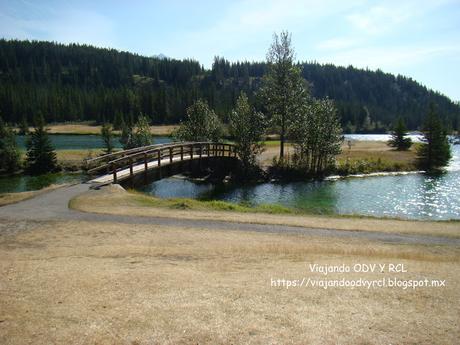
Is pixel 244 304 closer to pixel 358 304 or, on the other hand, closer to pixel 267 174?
pixel 358 304

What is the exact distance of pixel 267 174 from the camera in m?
45.8

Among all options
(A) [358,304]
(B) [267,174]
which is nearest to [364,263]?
(A) [358,304]

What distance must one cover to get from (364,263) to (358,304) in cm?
352

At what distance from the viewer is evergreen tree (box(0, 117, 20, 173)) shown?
51.4 metres

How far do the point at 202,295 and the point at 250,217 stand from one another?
10207mm

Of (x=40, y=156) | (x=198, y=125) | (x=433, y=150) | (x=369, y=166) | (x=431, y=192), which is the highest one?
(x=198, y=125)

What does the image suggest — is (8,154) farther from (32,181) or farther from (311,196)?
(311,196)

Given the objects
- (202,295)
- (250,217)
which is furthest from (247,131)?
(202,295)

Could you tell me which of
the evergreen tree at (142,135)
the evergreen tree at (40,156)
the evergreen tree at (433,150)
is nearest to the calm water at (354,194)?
the evergreen tree at (433,150)

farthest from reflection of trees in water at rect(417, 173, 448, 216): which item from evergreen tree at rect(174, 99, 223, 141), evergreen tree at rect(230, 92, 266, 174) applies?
evergreen tree at rect(174, 99, 223, 141)

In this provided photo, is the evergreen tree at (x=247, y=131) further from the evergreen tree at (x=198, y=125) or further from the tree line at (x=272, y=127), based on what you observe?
the evergreen tree at (x=198, y=125)

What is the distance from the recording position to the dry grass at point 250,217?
59.8 feet

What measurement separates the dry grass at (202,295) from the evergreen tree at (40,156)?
41.4 metres

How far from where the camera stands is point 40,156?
51812 mm
